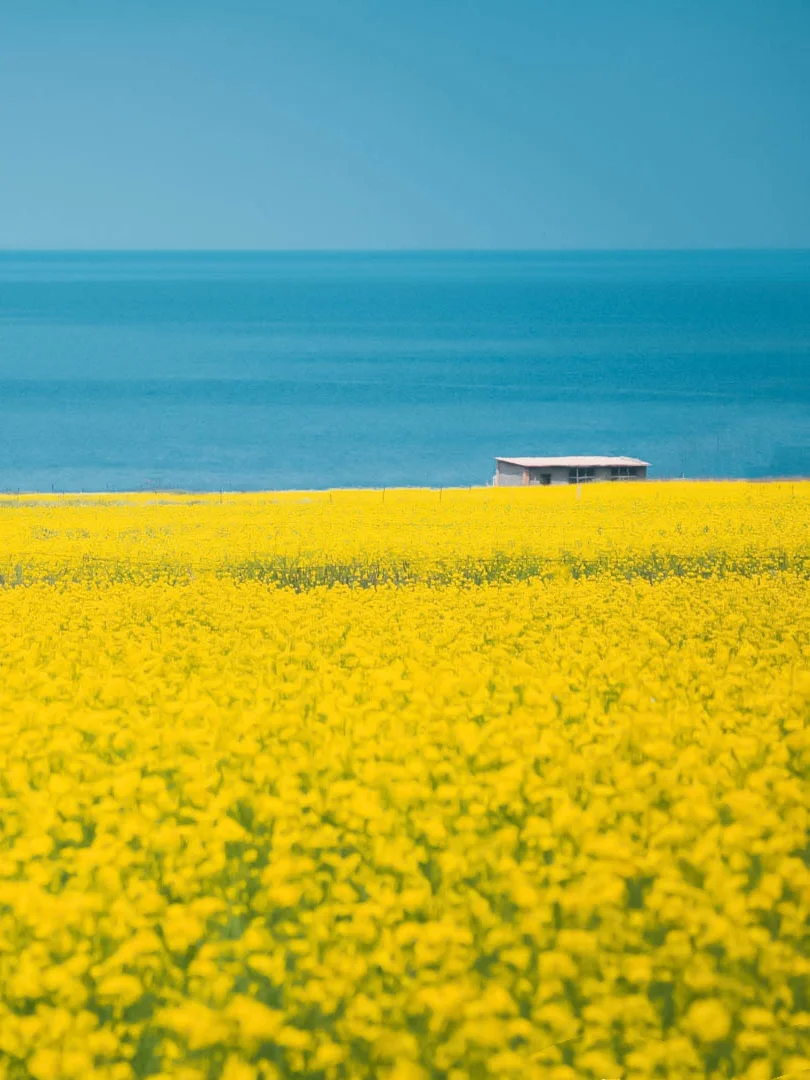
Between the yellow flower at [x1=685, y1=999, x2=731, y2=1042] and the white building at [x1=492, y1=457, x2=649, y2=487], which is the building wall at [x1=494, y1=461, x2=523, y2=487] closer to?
the white building at [x1=492, y1=457, x2=649, y2=487]

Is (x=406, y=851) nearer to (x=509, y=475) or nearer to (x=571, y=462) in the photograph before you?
(x=571, y=462)

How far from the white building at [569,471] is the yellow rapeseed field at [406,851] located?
148 ft

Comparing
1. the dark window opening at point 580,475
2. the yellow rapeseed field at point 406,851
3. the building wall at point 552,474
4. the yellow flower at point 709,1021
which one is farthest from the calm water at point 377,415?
the yellow flower at point 709,1021

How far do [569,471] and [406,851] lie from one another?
5407 centimetres

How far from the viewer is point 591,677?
1184 cm

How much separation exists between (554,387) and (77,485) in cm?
7455

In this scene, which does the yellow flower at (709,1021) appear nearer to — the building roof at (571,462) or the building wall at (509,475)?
the building roof at (571,462)

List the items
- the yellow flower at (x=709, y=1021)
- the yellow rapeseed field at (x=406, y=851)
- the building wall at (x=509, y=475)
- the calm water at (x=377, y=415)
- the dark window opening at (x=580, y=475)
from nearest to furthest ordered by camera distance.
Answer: the yellow flower at (x=709, y=1021)
the yellow rapeseed field at (x=406, y=851)
the dark window opening at (x=580, y=475)
the building wall at (x=509, y=475)
the calm water at (x=377, y=415)

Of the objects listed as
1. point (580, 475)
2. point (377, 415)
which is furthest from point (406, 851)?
point (377, 415)

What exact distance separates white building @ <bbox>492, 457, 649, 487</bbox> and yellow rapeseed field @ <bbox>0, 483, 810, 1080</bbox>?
45166 millimetres

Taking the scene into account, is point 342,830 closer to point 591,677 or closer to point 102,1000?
point 102,1000

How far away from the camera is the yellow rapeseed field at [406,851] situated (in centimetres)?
595

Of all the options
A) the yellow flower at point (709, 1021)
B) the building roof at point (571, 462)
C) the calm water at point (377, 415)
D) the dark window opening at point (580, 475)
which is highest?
the calm water at point (377, 415)

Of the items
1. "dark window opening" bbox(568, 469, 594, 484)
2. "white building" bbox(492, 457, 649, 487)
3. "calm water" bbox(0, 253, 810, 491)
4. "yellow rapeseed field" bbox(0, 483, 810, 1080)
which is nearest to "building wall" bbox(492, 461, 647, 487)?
"white building" bbox(492, 457, 649, 487)
